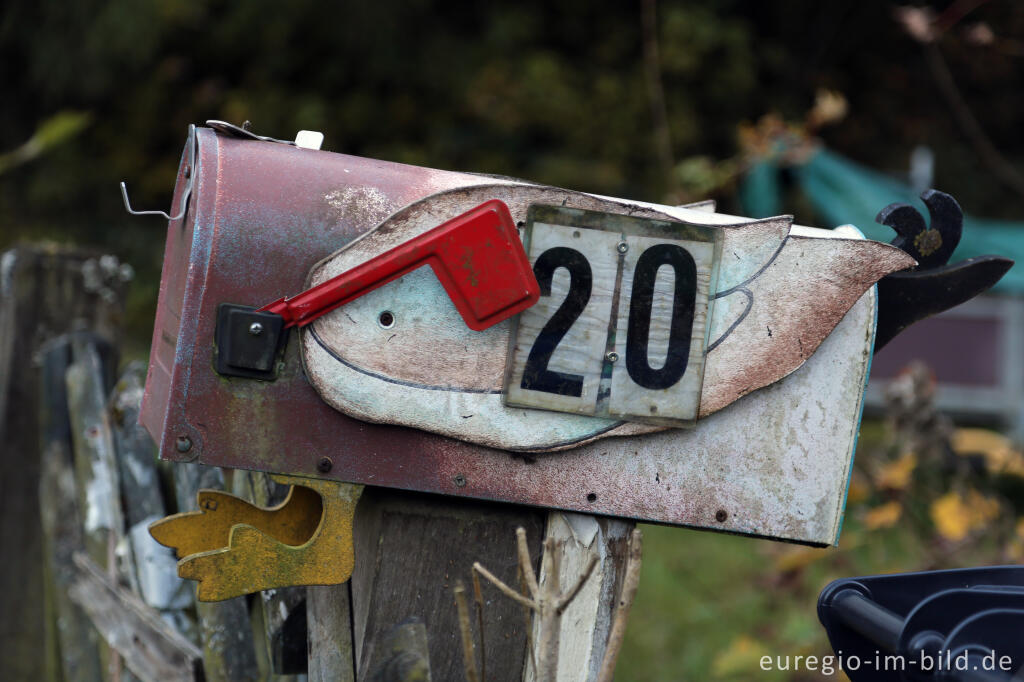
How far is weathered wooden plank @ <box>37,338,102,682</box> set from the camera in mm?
2275

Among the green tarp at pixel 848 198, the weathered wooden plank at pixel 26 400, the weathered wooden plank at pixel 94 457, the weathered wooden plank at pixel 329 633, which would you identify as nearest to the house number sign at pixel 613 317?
the weathered wooden plank at pixel 329 633

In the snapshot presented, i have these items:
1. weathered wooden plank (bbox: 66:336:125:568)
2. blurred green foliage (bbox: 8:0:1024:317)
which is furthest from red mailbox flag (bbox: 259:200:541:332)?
blurred green foliage (bbox: 8:0:1024:317)

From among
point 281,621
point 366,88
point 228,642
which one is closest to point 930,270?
point 281,621

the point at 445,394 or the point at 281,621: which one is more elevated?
the point at 445,394

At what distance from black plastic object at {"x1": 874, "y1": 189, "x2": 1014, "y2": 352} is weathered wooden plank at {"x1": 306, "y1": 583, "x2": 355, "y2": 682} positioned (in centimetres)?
79

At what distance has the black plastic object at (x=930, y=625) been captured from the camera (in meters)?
0.93

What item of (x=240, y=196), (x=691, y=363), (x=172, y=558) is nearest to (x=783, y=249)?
(x=691, y=363)

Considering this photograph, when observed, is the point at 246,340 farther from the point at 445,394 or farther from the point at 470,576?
the point at 470,576

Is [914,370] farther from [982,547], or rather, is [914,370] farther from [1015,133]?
[1015,133]

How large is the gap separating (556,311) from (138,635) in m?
1.12

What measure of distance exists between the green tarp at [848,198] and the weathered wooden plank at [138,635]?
13.1ft

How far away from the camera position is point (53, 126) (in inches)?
125

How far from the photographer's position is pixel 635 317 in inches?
48.1

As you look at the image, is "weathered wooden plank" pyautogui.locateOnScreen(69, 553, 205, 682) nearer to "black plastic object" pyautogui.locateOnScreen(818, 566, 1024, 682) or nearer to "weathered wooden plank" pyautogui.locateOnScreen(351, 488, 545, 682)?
"weathered wooden plank" pyautogui.locateOnScreen(351, 488, 545, 682)
